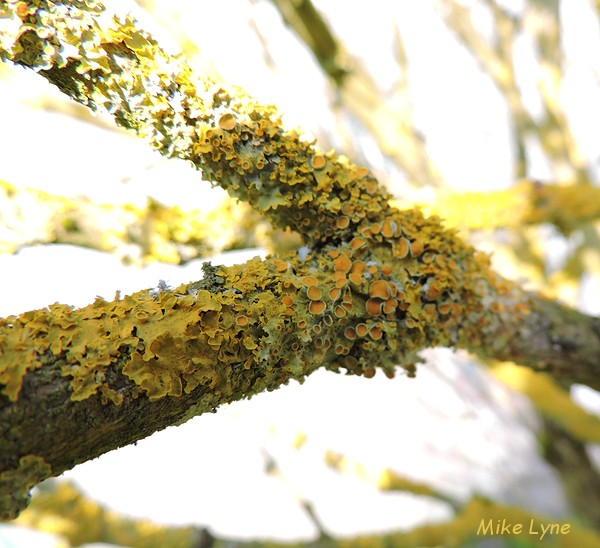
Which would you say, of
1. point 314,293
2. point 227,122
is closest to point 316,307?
point 314,293

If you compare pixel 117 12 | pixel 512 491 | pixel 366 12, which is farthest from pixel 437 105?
pixel 117 12

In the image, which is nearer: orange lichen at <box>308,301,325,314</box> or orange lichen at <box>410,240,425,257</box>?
orange lichen at <box>308,301,325,314</box>

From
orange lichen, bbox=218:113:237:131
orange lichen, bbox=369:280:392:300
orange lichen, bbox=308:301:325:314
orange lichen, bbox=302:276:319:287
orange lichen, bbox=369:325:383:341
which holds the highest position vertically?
orange lichen, bbox=218:113:237:131

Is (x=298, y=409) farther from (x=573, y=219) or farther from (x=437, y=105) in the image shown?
(x=437, y=105)

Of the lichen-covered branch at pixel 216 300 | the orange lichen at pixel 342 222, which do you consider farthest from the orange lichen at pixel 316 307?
the orange lichen at pixel 342 222

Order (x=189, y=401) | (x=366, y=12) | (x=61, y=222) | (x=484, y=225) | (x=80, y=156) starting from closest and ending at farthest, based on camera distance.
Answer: (x=189, y=401), (x=61, y=222), (x=484, y=225), (x=80, y=156), (x=366, y=12)

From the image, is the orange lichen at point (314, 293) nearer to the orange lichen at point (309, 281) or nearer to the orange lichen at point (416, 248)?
the orange lichen at point (309, 281)

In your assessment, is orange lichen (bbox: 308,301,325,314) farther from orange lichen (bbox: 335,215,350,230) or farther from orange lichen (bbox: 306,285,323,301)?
orange lichen (bbox: 335,215,350,230)

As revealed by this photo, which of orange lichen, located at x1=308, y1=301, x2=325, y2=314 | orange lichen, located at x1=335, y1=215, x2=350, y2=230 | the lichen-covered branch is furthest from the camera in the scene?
orange lichen, located at x1=335, y1=215, x2=350, y2=230

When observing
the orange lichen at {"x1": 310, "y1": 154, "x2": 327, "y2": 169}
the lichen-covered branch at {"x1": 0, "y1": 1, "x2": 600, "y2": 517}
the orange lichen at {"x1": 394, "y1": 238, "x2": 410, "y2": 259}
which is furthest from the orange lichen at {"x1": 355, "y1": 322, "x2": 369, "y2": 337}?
the orange lichen at {"x1": 310, "y1": 154, "x2": 327, "y2": 169}
